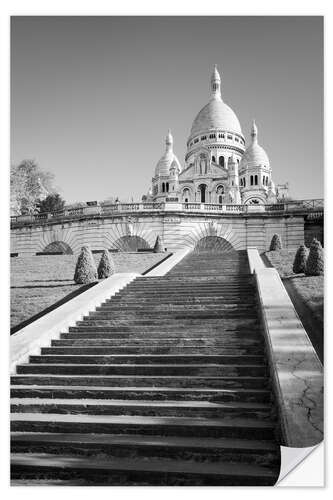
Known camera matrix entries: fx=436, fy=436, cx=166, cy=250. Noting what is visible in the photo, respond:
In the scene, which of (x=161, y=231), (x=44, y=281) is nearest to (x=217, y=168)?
(x=161, y=231)

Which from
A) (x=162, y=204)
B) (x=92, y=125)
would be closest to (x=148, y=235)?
(x=162, y=204)

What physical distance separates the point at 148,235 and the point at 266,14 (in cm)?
1767

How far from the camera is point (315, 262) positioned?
11344 millimetres

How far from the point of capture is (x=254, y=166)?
267 feet

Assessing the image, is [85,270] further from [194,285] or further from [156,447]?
[156,447]

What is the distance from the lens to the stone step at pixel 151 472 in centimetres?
451

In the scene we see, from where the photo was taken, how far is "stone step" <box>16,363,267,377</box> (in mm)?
6102

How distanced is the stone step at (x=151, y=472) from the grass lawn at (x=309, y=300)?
2.35 meters

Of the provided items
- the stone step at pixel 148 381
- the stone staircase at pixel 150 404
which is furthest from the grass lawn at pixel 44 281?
the stone step at pixel 148 381

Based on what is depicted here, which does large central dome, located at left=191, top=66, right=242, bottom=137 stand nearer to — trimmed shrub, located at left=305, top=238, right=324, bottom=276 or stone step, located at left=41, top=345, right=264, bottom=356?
trimmed shrub, located at left=305, top=238, right=324, bottom=276

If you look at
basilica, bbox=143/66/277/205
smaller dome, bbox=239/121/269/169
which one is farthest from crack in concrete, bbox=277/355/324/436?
smaller dome, bbox=239/121/269/169

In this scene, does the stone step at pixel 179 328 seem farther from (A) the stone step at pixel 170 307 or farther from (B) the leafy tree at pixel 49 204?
(B) the leafy tree at pixel 49 204

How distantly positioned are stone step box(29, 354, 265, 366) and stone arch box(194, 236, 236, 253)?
18.8 m

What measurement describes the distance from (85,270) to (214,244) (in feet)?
45.1
